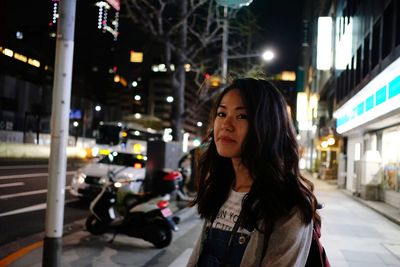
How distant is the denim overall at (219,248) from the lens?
185cm

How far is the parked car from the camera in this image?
12.9m

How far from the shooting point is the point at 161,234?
7715 mm

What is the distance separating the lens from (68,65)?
4.96m

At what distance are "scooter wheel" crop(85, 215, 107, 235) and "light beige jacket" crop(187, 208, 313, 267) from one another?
271 inches

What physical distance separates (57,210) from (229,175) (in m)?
3.26

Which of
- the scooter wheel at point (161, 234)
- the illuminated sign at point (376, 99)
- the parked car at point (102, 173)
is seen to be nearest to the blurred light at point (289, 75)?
the illuminated sign at point (376, 99)

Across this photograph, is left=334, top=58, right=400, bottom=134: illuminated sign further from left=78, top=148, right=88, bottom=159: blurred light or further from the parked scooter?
left=78, top=148, right=88, bottom=159: blurred light

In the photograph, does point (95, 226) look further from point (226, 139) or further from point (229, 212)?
point (226, 139)

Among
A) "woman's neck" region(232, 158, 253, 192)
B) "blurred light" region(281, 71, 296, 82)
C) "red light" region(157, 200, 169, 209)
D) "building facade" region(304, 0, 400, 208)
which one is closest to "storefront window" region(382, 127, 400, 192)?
"building facade" region(304, 0, 400, 208)

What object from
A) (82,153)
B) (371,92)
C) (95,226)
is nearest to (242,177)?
(95,226)

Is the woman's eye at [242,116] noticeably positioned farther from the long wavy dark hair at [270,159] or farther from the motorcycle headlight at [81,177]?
the motorcycle headlight at [81,177]

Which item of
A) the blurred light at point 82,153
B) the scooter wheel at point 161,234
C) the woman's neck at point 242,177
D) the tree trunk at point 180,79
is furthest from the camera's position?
the blurred light at point 82,153

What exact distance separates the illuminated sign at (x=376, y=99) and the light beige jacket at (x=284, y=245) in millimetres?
10473

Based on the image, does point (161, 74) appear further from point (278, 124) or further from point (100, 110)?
point (278, 124)
